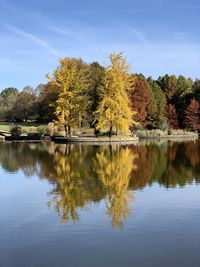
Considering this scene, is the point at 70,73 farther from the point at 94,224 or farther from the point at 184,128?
the point at 94,224

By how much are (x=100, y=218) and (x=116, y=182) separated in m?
6.38

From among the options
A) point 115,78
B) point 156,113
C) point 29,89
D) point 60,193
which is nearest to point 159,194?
point 60,193

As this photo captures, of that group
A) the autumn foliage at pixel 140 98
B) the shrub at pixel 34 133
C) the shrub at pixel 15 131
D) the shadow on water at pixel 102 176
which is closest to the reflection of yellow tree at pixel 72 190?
the shadow on water at pixel 102 176

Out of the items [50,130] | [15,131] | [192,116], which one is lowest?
[15,131]

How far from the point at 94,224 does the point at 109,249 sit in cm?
195

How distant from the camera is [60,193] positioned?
597 inches

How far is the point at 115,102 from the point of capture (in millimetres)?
48219

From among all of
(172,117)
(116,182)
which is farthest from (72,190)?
(172,117)

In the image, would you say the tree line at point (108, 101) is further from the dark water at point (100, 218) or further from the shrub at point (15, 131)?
the dark water at point (100, 218)

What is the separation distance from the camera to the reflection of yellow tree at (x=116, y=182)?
39.6 feet

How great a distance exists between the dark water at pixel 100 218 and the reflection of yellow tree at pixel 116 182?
0.03 metres

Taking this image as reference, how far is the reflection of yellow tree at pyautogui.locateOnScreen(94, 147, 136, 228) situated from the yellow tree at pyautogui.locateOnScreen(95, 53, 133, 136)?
20421 mm

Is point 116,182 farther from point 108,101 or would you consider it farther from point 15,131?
point 15,131

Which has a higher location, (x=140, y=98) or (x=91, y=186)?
(x=140, y=98)
